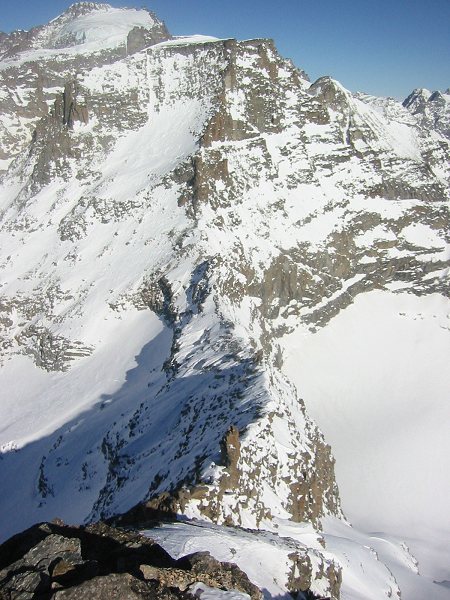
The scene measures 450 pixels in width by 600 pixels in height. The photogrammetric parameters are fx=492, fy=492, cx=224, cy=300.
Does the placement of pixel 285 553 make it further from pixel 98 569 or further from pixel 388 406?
pixel 388 406

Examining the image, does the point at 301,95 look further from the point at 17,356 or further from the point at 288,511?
the point at 288,511

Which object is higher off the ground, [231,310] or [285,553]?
[231,310]

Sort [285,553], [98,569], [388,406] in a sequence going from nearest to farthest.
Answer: [98,569], [285,553], [388,406]

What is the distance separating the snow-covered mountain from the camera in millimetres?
34062

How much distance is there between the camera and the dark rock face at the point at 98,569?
10523mm

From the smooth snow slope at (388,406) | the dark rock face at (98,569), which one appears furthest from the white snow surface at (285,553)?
the smooth snow slope at (388,406)

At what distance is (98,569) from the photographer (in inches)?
458

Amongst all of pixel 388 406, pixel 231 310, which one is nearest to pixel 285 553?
pixel 231 310

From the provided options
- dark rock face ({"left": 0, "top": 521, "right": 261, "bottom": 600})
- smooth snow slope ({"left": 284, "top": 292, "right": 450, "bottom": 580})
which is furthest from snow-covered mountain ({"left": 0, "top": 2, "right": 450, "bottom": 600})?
dark rock face ({"left": 0, "top": 521, "right": 261, "bottom": 600})

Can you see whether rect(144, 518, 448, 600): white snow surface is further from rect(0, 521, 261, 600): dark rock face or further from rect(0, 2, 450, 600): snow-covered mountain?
rect(0, 521, 261, 600): dark rock face

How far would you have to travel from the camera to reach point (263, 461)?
3053 centimetres

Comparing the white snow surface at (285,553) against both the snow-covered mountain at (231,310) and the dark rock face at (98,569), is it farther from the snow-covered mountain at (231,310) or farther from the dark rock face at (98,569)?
the dark rock face at (98,569)

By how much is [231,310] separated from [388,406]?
33721mm

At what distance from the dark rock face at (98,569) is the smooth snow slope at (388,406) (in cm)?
4859
